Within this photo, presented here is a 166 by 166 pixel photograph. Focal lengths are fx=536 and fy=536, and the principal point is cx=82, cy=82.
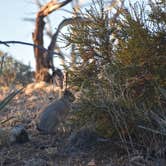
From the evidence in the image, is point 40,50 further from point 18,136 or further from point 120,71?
point 120,71

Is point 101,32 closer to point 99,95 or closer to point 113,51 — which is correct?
point 113,51

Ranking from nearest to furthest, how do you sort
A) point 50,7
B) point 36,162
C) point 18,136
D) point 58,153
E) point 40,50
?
point 36,162
point 58,153
point 18,136
point 40,50
point 50,7

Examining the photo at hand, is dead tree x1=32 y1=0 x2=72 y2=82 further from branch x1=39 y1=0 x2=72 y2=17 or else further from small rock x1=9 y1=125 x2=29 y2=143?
small rock x1=9 y1=125 x2=29 y2=143

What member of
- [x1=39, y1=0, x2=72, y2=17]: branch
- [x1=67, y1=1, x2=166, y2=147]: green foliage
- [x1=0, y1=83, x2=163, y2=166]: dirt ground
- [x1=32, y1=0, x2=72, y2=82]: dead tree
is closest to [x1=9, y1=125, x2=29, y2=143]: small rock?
[x1=0, y1=83, x2=163, y2=166]: dirt ground

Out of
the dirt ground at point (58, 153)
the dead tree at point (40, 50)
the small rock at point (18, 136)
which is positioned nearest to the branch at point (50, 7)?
the dead tree at point (40, 50)

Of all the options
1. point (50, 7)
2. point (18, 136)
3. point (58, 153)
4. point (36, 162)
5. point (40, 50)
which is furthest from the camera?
point (50, 7)

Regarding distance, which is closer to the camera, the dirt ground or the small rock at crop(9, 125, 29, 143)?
the dirt ground

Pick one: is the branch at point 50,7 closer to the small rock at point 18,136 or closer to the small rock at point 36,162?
the small rock at point 18,136

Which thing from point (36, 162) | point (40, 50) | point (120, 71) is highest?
point (40, 50)

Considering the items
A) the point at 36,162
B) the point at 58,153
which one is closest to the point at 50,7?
the point at 58,153

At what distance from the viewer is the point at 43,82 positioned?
44.6 feet

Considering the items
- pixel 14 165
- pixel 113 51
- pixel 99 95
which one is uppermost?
pixel 113 51

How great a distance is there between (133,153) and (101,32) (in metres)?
1.39

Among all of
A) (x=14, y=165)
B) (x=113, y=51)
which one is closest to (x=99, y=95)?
(x=113, y=51)
